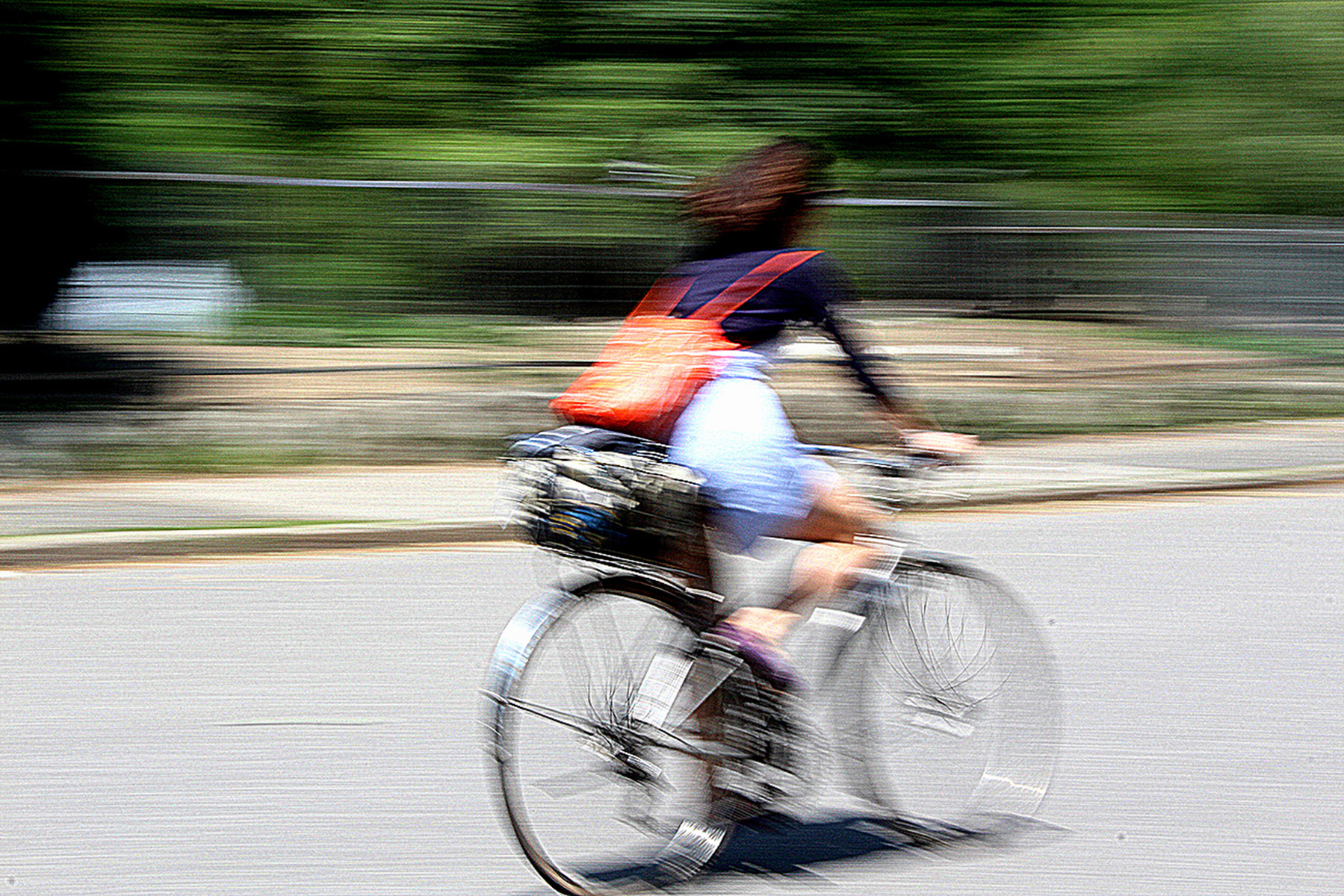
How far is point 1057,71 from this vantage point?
13906 millimetres

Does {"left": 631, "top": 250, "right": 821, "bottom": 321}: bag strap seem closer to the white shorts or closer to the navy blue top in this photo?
the navy blue top

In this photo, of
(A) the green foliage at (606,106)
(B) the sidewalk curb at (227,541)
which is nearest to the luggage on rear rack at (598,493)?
(B) the sidewalk curb at (227,541)

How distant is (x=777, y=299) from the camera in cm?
370

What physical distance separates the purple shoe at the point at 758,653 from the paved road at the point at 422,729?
1.79 ft

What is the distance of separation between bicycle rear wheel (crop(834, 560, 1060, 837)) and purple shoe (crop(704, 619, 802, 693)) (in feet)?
1.02

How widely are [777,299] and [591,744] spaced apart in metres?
1.15

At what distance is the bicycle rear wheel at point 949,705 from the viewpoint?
4.05m

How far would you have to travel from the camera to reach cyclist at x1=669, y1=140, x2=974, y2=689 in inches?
145

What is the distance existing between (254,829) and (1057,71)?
1155 cm

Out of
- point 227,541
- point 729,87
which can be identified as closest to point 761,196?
point 227,541

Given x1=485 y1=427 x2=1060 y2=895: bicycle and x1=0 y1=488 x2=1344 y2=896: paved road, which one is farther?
x1=0 y1=488 x2=1344 y2=896: paved road

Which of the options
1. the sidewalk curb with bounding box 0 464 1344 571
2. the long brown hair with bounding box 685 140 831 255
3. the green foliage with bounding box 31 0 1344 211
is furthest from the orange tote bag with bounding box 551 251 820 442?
the green foliage with bounding box 31 0 1344 211

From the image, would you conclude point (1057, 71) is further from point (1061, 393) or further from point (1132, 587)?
point (1132, 587)

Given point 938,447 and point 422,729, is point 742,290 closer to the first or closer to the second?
point 938,447
